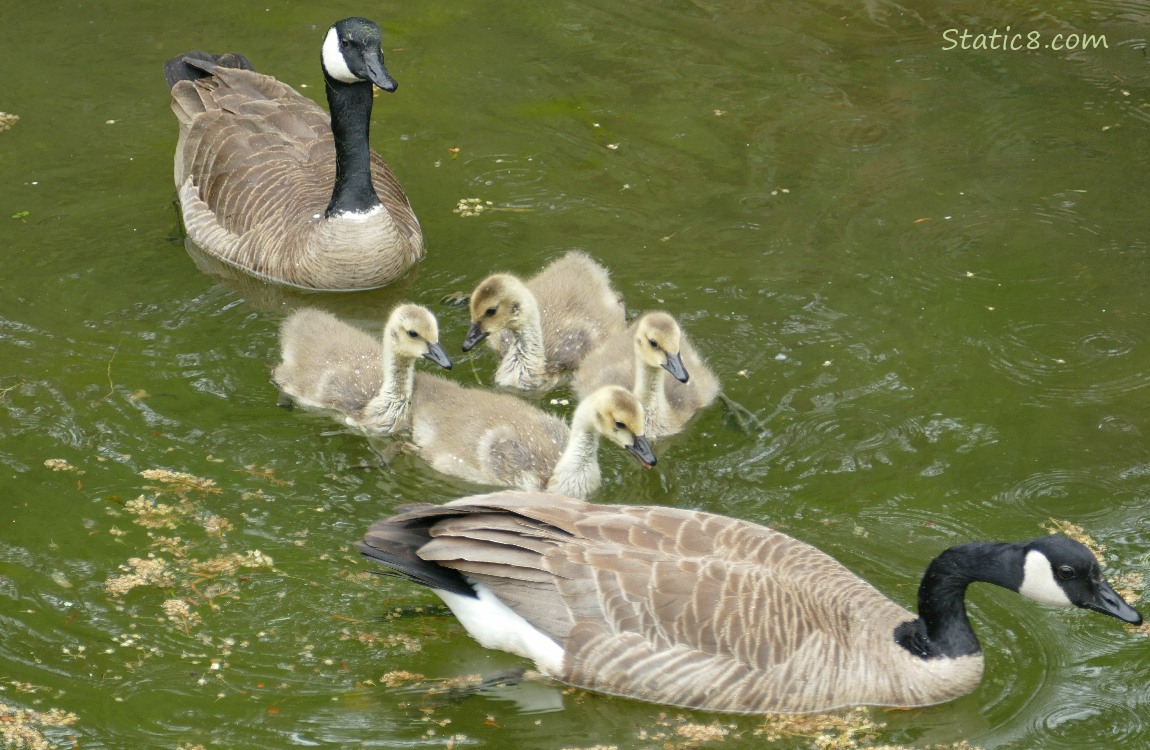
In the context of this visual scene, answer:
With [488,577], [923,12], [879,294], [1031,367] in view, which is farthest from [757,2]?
[488,577]

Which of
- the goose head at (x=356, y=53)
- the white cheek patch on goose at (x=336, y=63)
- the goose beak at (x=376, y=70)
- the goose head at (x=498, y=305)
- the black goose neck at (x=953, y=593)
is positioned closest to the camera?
the black goose neck at (x=953, y=593)

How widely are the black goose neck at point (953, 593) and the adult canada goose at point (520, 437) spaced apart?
1.53m

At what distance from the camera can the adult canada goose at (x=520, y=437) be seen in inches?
258

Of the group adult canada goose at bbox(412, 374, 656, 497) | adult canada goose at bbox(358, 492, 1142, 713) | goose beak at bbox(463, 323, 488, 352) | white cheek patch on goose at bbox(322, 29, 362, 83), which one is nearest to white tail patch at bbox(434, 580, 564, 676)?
adult canada goose at bbox(358, 492, 1142, 713)

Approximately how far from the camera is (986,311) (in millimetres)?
8172

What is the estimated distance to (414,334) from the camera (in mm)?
7027

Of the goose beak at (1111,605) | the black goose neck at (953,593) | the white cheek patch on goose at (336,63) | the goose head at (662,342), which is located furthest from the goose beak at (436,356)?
the goose beak at (1111,605)

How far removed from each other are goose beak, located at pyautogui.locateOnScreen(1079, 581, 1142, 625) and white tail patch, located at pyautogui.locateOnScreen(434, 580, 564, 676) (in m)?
2.07

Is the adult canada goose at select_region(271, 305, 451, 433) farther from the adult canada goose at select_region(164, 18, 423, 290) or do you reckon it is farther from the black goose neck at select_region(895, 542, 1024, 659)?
the black goose neck at select_region(895, 542, 1024, 659)

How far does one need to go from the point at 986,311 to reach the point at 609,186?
8.92 feet

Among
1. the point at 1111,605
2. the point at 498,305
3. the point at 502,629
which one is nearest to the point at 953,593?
the point at 1111,605

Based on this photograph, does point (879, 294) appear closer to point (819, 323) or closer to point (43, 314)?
point (819, 323)

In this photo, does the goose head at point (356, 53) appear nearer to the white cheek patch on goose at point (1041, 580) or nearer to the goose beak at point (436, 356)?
the goose beak at point (436, 356)

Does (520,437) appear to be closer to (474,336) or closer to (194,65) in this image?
(474,336)
